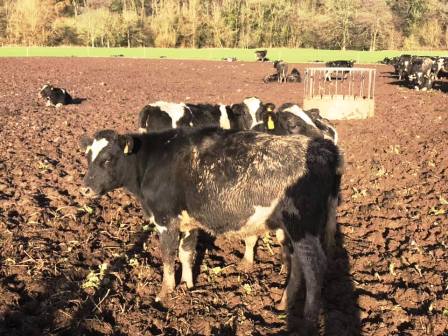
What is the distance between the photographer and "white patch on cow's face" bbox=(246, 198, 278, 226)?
4902 millimetres

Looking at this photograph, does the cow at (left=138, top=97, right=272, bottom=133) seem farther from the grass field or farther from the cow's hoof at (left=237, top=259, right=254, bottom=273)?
the grass field

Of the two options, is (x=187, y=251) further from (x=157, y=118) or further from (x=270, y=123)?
(x=157, y=118)

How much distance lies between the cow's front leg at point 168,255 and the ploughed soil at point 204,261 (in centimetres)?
12

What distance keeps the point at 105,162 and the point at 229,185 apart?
1677 millimetres

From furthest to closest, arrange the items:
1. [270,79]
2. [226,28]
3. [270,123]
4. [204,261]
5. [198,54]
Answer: [226,28]
[198,54]
[270,79]
[270,123]
[204,261]

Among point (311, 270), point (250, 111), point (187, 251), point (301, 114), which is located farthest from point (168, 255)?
point (250, 111)

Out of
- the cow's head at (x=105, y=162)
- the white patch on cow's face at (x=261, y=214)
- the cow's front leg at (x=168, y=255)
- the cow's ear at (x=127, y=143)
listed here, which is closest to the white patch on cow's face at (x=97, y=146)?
the cow's head at (x=105, y=162)

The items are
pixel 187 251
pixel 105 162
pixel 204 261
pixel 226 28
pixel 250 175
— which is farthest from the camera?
pixel 226 28

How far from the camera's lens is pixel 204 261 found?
634 centimetres

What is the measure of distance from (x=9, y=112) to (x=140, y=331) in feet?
43.6

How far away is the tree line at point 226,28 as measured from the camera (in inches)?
2837

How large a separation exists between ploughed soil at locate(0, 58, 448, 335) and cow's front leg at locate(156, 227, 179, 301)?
4.8 inches

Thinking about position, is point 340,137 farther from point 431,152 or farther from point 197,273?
point 197,273

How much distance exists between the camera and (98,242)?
6656 mm
